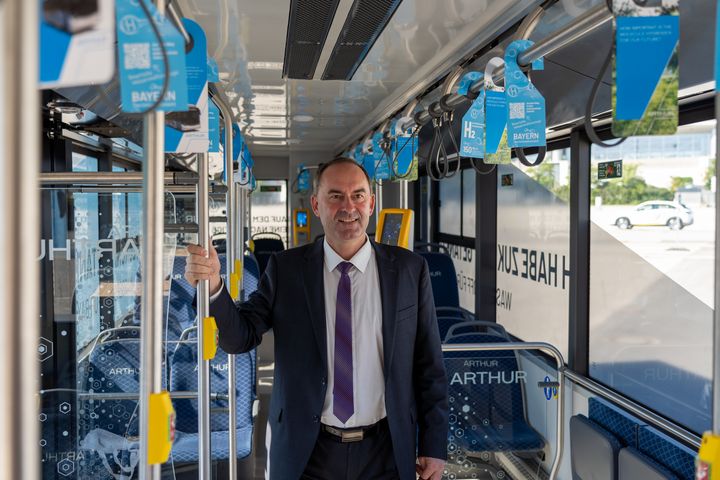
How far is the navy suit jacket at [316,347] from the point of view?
2.13m

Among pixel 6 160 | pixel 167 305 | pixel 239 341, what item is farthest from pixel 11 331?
pixel 167 305

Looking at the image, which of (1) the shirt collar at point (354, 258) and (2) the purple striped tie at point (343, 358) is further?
(1) the shirt collar at point (354, 258)

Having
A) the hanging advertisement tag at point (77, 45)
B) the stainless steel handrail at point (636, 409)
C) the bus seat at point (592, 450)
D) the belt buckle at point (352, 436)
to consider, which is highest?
the hanging advertisement tag at point (77, 45)

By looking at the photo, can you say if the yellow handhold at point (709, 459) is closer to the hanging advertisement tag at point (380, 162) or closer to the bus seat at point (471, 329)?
the bus seat at point (471, 329)

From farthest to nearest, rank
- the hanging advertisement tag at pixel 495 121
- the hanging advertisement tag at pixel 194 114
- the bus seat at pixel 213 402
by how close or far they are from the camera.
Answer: the bus seat at pixel 213 402 < the hanging advertisement tag at pixel 495 121 < the hanging advertisement tag at pixel 194 114

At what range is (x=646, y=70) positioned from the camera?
1.34 m

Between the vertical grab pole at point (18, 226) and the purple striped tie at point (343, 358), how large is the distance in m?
1.52

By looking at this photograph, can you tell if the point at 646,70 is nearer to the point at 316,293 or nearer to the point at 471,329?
the point at 316,293

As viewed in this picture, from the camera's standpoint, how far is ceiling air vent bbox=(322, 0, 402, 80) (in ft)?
9.82

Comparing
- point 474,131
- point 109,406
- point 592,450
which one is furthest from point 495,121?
point 109,406

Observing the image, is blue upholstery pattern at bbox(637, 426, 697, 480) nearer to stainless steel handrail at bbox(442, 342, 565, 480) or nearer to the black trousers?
stainless steel handrail at bbox(442, 342, 565, 480)

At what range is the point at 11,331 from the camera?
2.09 ft

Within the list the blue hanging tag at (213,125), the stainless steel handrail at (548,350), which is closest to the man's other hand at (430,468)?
the stainless steel handrail at (548,350)

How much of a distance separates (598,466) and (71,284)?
2.32 metres
